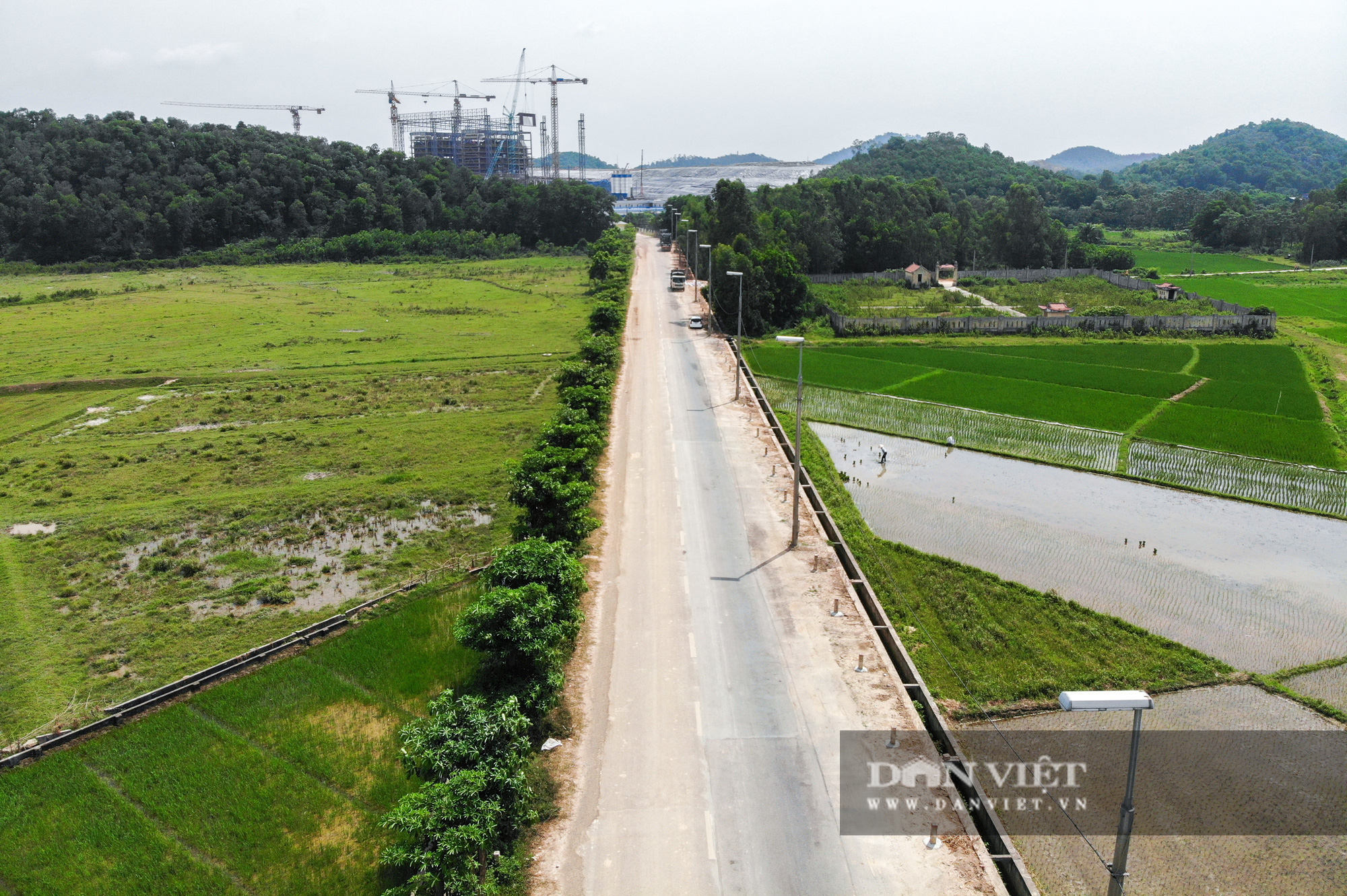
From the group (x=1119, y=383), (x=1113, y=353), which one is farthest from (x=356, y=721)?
(x=1113, y=353)

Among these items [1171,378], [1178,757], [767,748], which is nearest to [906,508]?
[1178,757]

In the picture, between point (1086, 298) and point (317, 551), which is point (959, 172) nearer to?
point (1086, 298)

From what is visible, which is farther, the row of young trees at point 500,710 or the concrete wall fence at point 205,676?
the concrete wall fence at point 205,676

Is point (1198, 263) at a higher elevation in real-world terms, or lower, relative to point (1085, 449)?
higher

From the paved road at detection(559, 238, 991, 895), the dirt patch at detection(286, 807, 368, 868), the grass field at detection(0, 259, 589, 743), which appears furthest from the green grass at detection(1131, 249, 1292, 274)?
the dirt patch at detection(286, 807, 368, 868)

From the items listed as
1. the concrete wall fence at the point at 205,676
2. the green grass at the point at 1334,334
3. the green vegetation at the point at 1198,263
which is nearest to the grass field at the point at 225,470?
the concrete wall fence at the point at 205,676

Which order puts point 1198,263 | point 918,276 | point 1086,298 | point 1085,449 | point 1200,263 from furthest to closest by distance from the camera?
point 1200,263 < point 1198,263 < point 918,276 < point 1086,298 < point 1085,449

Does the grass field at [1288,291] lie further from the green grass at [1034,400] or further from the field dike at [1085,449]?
the field dike at [1085,449]
